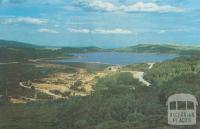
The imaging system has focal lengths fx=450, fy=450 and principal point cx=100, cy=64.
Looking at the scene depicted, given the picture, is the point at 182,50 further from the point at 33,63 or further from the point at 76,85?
the point at 33,63

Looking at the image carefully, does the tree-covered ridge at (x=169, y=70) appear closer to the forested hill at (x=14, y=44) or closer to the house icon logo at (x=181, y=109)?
the house icon logo at (x=181, y=109)

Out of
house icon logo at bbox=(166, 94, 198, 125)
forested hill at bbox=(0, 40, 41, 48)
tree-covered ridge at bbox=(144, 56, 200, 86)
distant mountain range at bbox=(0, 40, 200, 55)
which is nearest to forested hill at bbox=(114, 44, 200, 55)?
distant mountain range at bbox=(0, 40, 200, 55)

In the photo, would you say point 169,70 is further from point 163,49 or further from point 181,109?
point 181,109

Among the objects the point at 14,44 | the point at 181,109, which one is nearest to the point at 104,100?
the point at 181,109

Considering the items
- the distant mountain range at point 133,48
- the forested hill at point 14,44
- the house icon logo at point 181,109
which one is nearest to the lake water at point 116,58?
the distant mountain range at point 133,48

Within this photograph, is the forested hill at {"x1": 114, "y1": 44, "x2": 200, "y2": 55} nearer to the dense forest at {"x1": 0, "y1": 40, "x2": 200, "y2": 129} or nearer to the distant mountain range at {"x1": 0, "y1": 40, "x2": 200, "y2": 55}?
the distant mountain range at {"x1": 0, "y1": 40, "x2": 200, "y2": 55}
